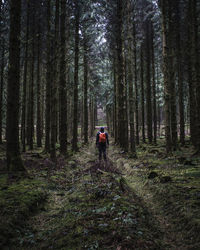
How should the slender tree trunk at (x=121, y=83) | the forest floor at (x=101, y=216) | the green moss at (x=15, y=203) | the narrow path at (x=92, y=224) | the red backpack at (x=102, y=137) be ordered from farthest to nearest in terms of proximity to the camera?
1. the slender tree trunk at (x=121, y=83)
2. the red backpack at (x=102, y=137)
3. the green moss at (x=15, y=203)
4. the forest floor at (x=101, y=216)
5. the narrow path at (x=92, y=224)

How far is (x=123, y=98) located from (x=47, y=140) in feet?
22.4

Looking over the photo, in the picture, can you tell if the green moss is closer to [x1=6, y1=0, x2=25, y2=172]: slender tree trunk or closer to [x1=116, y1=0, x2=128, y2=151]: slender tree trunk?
[x1=6, y1=0, x2=25, y2=172]: slender tree trunk

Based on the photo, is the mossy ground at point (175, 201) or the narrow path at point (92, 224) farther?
the mossy ground at point (175, 201)

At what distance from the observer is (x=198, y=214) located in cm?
427

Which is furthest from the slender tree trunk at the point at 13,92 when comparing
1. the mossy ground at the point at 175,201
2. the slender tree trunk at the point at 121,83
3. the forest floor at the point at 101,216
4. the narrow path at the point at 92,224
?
the slender tree trunk at the point at 121,83

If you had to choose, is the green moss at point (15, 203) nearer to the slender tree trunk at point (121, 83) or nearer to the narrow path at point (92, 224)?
the narrow path at point (92, 224)

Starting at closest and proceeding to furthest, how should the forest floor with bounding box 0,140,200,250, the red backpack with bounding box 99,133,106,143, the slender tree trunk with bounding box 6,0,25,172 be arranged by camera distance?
1. the forest floor with bounding box 0,140,200,250
2. the slender tree trunk with bounding box 6,0,25,172
3. the red backpack with bounding box 99,133,106,143

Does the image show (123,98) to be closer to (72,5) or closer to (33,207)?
(72,5)

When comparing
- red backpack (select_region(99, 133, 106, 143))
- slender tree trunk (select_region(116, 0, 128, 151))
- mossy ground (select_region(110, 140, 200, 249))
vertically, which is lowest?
mossy ground (select_region(110, 140, 200, 249))

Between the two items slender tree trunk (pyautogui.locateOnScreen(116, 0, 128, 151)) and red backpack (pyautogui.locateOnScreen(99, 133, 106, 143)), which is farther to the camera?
slender tree trunk (pyautogui.locateOnScreen(116, 0, 128, 151))

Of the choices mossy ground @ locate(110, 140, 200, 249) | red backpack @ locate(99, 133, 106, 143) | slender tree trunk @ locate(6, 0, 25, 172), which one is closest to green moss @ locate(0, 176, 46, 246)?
slender tree trunk @ locate(6, 0, 25, 172)

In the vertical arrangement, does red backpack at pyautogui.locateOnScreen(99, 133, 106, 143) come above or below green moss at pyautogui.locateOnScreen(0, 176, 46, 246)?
above

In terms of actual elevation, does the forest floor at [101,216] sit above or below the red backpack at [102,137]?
below

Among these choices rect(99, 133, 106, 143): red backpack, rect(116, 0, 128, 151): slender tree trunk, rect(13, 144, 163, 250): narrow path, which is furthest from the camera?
rect(116, 0, 128, 151): slender tree trunk
